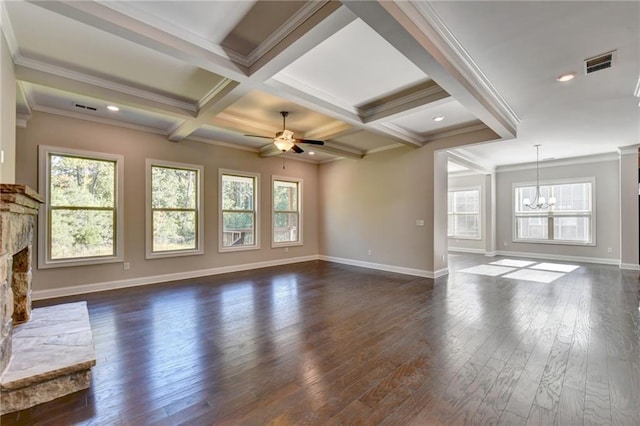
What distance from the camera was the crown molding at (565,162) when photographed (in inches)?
279

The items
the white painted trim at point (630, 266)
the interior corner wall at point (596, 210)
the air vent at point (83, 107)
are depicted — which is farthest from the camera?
the interior corner wall at point (596, 210)

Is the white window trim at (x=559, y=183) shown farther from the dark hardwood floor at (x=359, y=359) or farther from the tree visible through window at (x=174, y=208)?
the tree visible through window at (x=174, y=208)

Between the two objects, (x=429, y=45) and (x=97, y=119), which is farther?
(x=97, y=119)

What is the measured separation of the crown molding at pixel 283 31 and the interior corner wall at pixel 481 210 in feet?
28.1

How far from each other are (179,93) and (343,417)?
4.07 meters

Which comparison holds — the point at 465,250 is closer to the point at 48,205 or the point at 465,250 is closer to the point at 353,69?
the point at 353,69

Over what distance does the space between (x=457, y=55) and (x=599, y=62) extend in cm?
155

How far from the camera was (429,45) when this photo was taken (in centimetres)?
234

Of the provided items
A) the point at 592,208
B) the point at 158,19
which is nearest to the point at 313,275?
the point at 158,19

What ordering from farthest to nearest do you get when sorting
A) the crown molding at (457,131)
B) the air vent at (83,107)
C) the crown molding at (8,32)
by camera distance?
the crown molding at (457,131) → the air vent at (83,107) → the crown molding at (8,32)

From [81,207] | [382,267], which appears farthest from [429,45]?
[81,207]

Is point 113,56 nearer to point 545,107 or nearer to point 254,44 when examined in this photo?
point 254,44

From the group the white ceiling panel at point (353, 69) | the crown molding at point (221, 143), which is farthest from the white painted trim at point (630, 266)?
the crown molding at point (221, 143)

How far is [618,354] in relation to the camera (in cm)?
252
